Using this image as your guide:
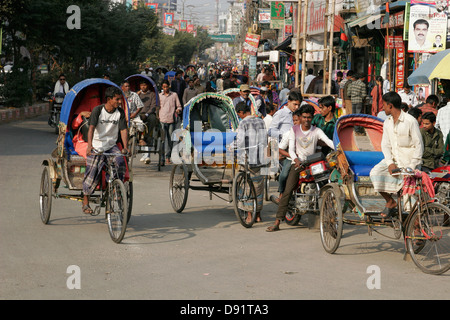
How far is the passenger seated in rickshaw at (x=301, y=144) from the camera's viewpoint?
31.4 ft

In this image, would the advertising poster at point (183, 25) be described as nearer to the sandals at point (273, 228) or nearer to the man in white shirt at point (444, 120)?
the man in white shirt at point (444, 120)

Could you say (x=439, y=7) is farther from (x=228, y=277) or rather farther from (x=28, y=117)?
(x=28, y=117)

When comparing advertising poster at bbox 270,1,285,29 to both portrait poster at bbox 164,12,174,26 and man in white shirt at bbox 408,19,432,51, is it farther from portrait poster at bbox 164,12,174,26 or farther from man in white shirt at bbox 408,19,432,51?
portrait poster at bbox 164,12,174,26

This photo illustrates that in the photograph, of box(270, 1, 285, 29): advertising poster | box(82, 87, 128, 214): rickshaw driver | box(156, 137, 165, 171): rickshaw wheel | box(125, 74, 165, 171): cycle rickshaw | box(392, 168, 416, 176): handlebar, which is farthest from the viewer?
box(270, 1, 285, 29): advertising poster

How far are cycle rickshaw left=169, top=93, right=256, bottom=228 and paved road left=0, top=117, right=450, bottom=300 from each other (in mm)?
363

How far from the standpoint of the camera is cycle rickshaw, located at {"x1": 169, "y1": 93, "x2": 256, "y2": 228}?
9.96 metres

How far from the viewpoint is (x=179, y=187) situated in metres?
11.1

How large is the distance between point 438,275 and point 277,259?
1.71 m

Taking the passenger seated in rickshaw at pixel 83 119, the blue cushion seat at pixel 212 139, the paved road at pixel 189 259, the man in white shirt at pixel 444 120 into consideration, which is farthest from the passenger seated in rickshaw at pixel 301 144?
the man in white shirt at pixel 444 120

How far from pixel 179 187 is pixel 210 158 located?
0.72 m

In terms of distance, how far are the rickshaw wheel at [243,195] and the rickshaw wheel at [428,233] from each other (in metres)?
2.66

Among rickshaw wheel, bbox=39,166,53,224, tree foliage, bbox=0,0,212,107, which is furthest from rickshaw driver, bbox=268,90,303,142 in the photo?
tree foliage, bbox=0,0,212,107

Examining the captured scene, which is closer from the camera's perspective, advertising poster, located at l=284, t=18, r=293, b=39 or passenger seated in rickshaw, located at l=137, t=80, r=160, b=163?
passenger seated in rickshaw, located at l=137, t=80, r=160, b=163

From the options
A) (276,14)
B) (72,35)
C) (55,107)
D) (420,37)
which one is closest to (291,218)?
(420,37)
